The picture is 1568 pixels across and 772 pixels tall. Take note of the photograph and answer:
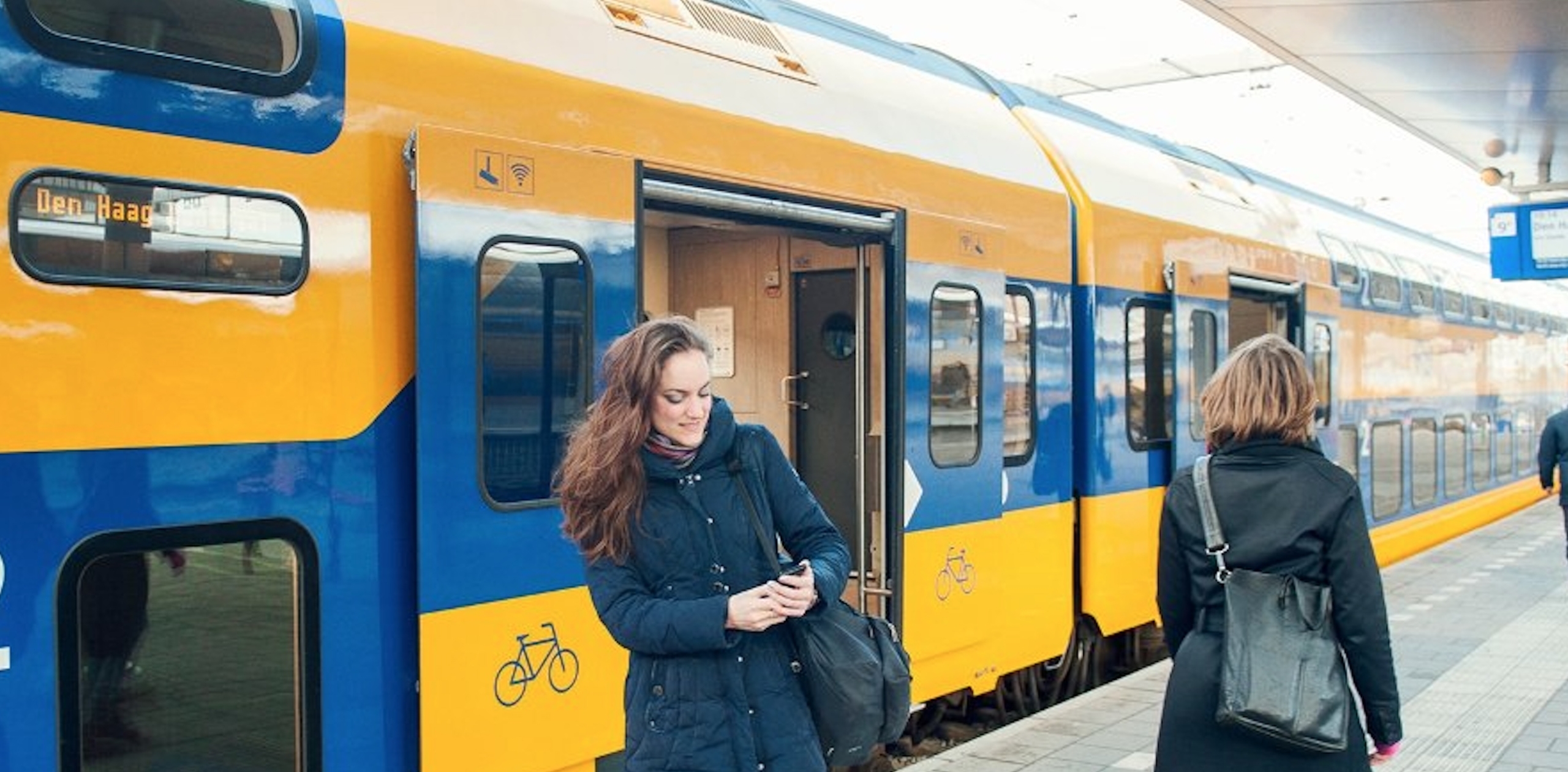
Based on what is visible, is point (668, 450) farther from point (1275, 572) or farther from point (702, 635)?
point (1275, 572)

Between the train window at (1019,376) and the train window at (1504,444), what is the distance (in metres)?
13.6

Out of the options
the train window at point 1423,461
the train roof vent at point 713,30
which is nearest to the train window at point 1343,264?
the train window at point 1423,461

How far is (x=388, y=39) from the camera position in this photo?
387 centimetres

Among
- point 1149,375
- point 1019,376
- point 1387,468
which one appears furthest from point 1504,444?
point 1019,376

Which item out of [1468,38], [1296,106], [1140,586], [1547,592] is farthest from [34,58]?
[1296,106]

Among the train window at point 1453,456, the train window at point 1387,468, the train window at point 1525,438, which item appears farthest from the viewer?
the train window at point 1525,438

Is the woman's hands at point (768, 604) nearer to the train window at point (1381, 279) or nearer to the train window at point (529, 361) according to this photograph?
the train window at point (529, 361)

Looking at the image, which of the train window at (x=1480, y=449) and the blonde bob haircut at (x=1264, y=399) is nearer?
the blonde bob haircut at (x=1264, y=399)

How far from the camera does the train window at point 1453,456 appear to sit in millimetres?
15621

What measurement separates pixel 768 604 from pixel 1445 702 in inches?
228

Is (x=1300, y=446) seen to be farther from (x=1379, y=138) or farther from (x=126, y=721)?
(x=1379, y=138)

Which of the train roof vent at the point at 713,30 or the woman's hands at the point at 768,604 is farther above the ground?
the train roof vent at the point at 713,30

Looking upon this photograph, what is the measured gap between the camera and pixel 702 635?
277 cm

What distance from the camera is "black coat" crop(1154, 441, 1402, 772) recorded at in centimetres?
318
